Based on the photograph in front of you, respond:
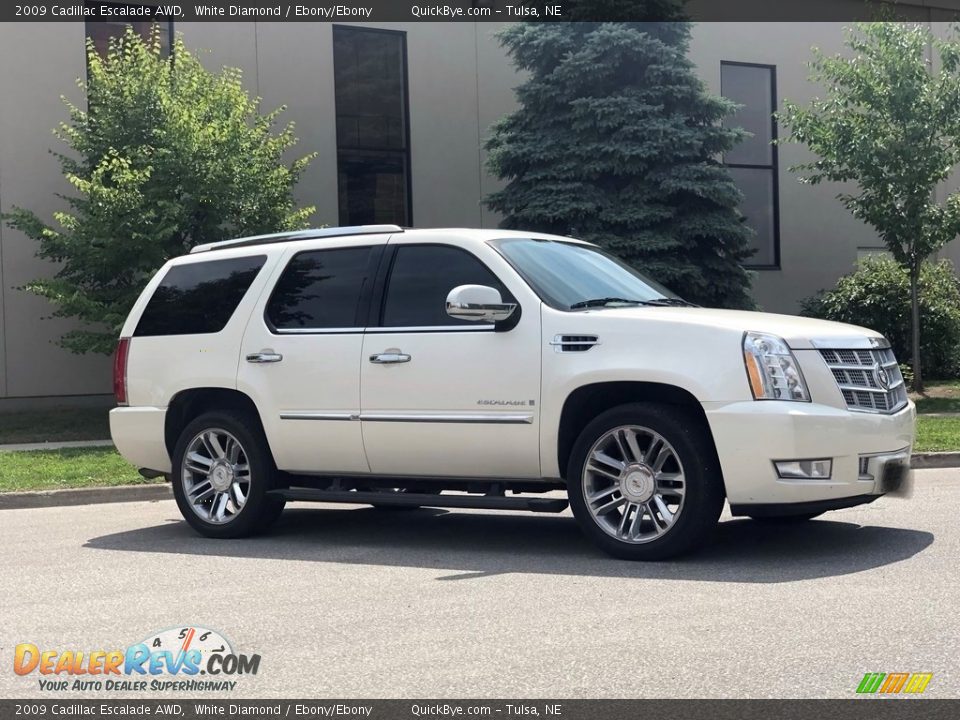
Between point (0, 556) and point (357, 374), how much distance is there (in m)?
2.70

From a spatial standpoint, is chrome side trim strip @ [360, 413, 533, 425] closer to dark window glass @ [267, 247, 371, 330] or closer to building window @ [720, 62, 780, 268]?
dark window glass @ [267, 247, 371, 330]

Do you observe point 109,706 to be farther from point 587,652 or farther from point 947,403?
point 947,403

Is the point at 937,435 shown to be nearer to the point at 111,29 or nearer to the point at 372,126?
the point at 372,126

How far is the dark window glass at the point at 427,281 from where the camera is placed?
838cm

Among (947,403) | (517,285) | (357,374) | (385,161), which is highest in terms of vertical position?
(385,161)

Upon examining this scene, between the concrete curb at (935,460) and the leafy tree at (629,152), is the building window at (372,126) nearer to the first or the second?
the leafy tree at (629,152)

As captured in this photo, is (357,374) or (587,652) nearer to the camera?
(587,652)

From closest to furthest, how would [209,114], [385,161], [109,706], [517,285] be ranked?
[109,706] → [517,285] → [209,114] → [385,161]

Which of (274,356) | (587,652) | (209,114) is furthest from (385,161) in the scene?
(587,652)

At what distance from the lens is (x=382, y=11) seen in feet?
73.3

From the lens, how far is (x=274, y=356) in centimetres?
896

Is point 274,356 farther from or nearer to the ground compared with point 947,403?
farther from the ground

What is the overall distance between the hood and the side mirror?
59cm

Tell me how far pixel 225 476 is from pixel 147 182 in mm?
8816
